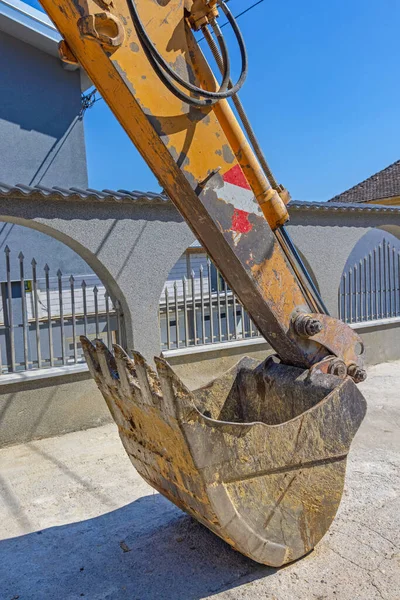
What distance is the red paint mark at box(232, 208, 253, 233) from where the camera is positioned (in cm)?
264

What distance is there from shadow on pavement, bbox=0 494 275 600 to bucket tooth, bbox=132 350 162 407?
3.46ft

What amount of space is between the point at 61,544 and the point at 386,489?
234cm

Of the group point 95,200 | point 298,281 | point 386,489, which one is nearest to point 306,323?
point 298,281

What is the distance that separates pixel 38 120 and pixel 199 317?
→ 7812mm

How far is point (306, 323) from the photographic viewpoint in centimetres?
283

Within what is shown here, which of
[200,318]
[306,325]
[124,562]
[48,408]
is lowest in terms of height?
[124,562]

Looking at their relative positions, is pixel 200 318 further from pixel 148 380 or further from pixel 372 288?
pixel 148 380

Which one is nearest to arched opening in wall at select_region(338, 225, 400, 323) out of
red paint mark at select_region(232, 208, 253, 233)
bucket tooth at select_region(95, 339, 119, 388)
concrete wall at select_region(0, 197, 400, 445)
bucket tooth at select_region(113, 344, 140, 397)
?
concrete wall at select_region(0, 197, 400, 445)

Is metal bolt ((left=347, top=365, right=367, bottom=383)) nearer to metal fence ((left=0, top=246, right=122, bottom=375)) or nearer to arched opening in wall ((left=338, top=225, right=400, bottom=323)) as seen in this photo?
metal fence ((left=0, top=246, right=122, bottom=375))

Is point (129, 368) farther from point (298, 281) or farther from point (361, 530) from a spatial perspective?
point (361, 530)

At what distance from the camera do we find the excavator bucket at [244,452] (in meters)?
2.36

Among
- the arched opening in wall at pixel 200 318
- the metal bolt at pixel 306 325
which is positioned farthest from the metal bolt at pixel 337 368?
the arched opening in wall at pixel 200 318

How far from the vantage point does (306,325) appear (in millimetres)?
2826

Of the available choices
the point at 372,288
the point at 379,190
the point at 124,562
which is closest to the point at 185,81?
the point at 124,562
